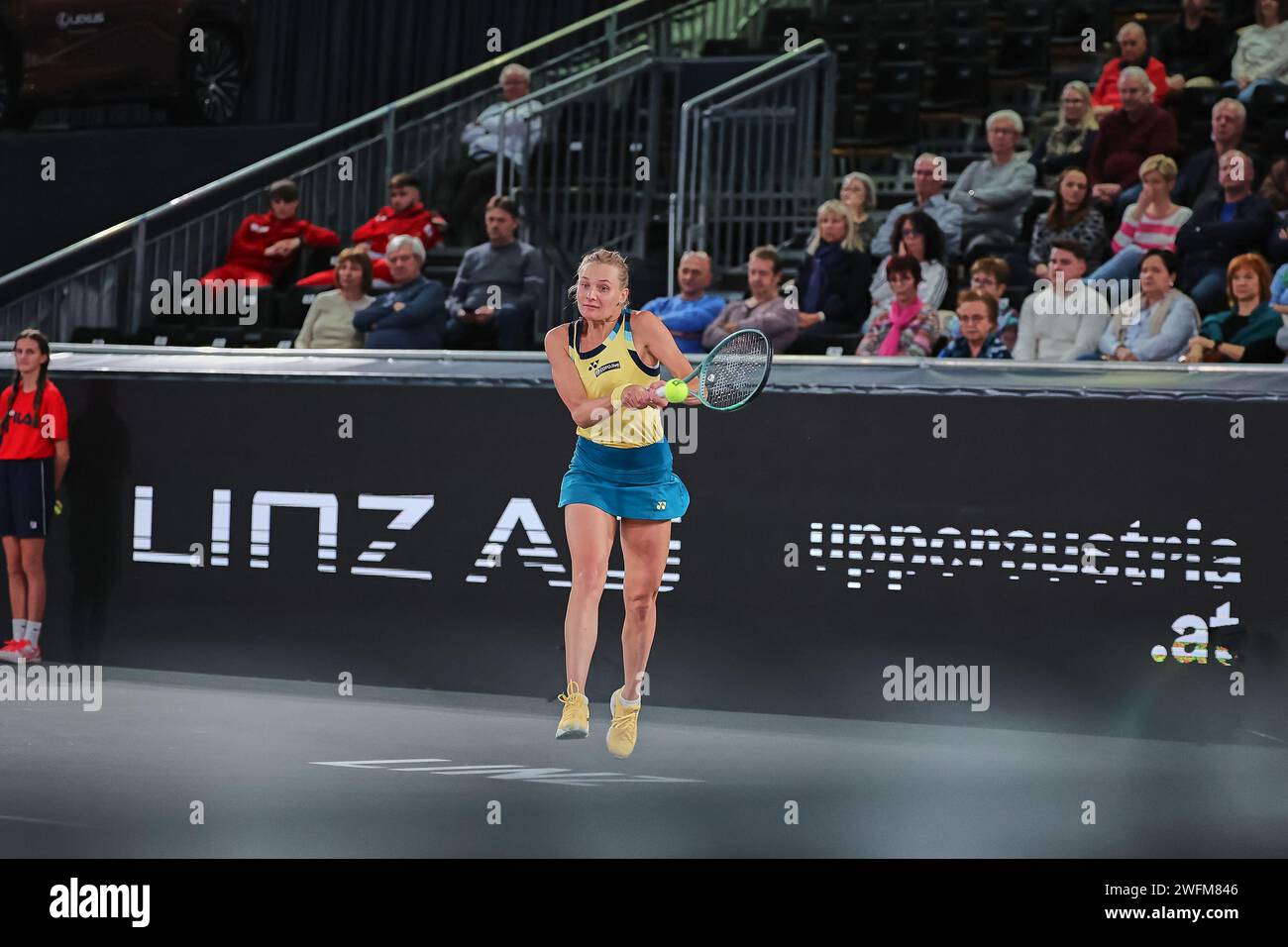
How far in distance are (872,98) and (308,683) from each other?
19.9 ft

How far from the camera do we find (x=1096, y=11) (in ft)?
42.9

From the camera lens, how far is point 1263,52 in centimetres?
1123

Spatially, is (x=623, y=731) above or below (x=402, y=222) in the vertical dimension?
below

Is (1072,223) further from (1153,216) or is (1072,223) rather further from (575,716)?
(575,716)

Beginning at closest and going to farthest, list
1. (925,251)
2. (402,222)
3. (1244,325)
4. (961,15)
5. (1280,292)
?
(1244,325) → (1280,292) → (925,251) → (402,222) → (961,15)

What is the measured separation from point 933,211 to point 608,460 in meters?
4.57

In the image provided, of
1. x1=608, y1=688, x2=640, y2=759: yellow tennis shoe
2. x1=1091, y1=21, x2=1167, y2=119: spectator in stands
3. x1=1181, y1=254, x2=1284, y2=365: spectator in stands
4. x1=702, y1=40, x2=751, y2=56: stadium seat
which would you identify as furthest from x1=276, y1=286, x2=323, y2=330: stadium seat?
x1=1181, y1=254, x2=1284, y2=365: spectator in stands

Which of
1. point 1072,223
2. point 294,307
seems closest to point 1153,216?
point 1072,223

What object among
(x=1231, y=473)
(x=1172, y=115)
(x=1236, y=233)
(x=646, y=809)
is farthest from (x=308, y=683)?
(x=1172, y=115)

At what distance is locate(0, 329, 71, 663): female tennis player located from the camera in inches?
384

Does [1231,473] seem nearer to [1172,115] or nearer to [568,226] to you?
[1172,115]

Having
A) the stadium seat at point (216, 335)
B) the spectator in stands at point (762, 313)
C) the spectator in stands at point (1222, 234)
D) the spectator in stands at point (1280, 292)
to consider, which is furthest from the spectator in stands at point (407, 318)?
the spectator in stands at point (1280, 292)

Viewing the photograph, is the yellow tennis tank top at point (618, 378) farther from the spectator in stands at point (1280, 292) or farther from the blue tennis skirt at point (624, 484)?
the spectator in stands at point (1280, 292)

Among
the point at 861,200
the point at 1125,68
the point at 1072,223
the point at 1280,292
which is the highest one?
the point at 1125,68
